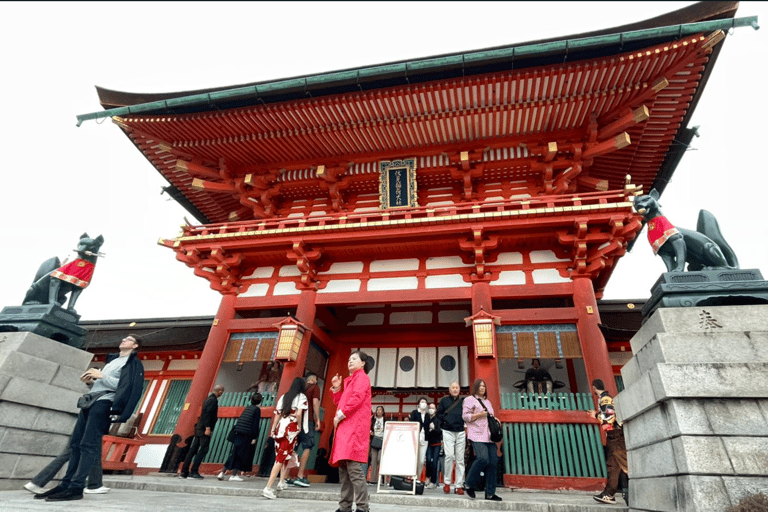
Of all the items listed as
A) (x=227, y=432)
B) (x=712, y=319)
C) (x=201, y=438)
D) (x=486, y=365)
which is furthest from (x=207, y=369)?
(x=712, y=319)

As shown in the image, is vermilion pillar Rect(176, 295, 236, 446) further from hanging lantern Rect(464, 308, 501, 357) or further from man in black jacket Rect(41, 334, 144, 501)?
hanging lantern Rect(464, 308, 501, 357)

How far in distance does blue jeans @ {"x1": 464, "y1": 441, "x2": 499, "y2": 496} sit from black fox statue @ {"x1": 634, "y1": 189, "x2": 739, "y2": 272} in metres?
3.34

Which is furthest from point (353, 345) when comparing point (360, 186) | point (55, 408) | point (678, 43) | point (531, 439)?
point (678, 43)

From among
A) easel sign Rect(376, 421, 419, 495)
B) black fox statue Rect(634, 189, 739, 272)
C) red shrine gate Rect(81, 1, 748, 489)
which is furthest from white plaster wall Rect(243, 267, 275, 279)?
black fox statue Rect(634, 189, 739, 272)

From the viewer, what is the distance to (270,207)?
1141 centimetres

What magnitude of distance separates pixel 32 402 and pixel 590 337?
9298mm

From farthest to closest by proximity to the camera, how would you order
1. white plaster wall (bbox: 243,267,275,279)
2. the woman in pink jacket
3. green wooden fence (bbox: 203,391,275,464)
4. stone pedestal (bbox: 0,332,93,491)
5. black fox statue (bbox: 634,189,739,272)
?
1. white plaster wall (bbox: 243,267,275,279)
2. green wooden fence (bbox: 203,391,275,464)
3. stone pedestal (bbox: 0,332,93,491)
4. black fox statue (bbox: 634,189,739,272)
5. the woman in pink jacket

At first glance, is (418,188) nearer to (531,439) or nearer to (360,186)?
(360,186)

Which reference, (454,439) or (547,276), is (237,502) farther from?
(547,276)

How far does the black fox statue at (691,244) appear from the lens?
4.43 m

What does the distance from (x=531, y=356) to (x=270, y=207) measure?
26.3 feet

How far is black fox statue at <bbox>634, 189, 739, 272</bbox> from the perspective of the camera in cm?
443

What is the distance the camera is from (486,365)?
7.92 meters

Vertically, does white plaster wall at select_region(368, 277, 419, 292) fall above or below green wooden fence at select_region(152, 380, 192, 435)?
above
